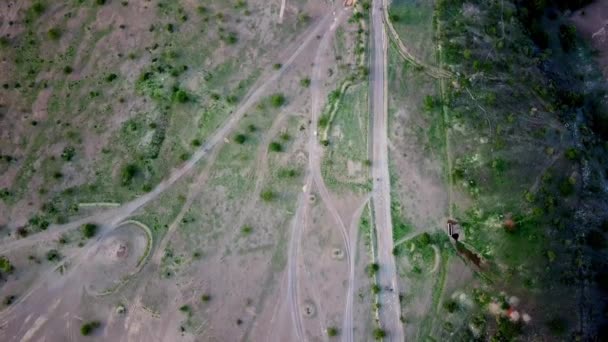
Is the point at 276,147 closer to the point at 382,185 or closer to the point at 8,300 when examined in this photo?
the point at 382,185

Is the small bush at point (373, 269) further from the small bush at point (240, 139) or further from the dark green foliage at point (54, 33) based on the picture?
the dark green foliage at point (54, 33)

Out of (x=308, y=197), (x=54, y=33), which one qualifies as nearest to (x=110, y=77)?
(x=54, y=33)

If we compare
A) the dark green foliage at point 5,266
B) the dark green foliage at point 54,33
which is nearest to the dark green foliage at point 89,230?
the dark green foliage at point 5,266

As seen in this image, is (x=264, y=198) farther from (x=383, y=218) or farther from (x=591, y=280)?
(x=591, y=280)

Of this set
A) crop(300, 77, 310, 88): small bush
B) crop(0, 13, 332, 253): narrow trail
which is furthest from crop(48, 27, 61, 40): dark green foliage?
crop(300, 77, 310, 88): small bush

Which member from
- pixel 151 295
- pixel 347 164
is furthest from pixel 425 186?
pixel 151 295
